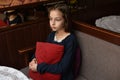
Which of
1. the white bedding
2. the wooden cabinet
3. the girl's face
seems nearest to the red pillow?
the girl's face

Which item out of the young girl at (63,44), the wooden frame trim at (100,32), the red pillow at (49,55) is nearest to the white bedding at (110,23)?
the wooden frame trim at (100,32)

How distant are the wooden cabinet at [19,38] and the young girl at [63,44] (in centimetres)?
36

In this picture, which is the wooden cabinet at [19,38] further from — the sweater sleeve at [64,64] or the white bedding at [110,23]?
the white bedding at [110,23]

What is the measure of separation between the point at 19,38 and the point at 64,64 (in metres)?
0.60

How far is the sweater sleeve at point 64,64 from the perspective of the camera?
1.41 meters

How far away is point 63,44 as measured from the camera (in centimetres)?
144

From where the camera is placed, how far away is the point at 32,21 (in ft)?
6.10

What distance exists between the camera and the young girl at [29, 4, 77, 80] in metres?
1.41

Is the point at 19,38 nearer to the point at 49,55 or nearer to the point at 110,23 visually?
the point at 49,55

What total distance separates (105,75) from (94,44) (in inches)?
9.0

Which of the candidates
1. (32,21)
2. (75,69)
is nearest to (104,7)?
(32,21)

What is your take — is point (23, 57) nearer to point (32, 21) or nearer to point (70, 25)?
point (32, 21)

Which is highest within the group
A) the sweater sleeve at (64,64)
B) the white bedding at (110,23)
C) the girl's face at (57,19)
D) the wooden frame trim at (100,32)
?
the girl's face at (57,19)

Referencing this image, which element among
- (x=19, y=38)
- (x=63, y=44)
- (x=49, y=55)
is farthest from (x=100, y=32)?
(x=19, y=38)
